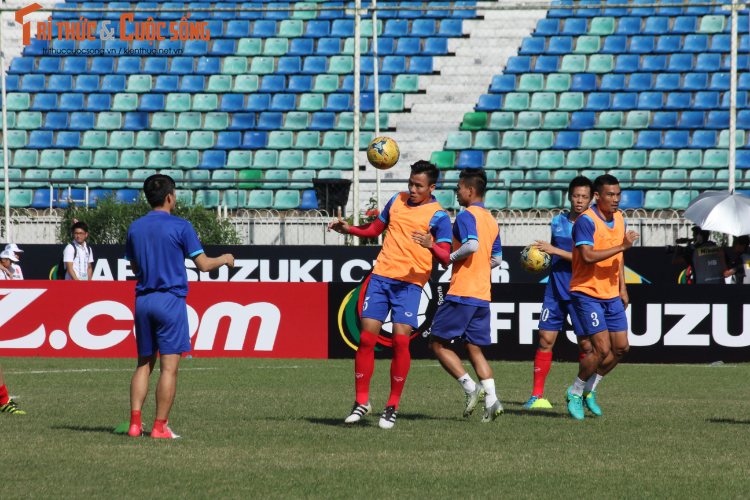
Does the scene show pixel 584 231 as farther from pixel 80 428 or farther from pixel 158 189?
pixel 80 428

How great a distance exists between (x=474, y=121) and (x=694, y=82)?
602cm

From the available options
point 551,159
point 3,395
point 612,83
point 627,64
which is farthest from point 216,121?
point 3,395

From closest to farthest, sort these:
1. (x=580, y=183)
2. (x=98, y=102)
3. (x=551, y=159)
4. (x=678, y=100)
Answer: (x=580, y=183), (x=551, y=159), (x=678, y=100), (x=98, y=102)

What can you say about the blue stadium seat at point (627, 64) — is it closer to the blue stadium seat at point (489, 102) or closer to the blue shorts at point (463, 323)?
the blue stadium seat at point (489, 102)

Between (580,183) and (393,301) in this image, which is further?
(580,183)

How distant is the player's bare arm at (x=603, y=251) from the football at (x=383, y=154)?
3803mm

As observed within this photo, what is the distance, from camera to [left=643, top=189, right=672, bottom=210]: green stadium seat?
21609 millimetres

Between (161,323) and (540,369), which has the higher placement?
(161,323)

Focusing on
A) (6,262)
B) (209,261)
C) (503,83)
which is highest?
(503,83)

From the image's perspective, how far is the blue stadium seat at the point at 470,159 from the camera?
23.7 m

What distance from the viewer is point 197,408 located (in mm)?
7887

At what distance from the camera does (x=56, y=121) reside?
2570 cm

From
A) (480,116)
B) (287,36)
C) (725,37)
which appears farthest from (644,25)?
(287,36)

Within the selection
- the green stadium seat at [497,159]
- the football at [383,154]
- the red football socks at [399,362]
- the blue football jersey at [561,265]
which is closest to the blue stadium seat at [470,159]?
the green stadium seat at [497,159]
